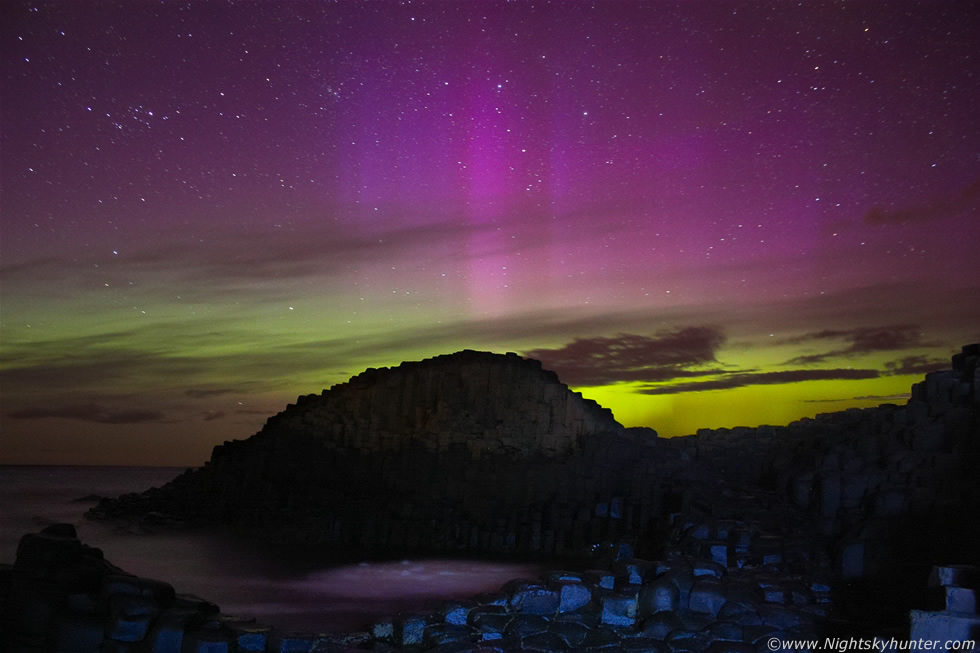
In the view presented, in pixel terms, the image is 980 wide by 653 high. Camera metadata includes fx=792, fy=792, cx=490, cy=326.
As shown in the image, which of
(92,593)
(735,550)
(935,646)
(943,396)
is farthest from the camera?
(943,396)

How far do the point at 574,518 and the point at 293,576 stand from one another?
7.38 m

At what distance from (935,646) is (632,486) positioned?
49.4 feet

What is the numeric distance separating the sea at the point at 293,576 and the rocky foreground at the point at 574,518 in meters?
1.82

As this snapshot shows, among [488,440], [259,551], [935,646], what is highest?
[488,440]

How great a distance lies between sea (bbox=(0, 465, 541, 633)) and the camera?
14.6 m

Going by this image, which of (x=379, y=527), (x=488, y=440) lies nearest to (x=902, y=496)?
(x=488, y=440)

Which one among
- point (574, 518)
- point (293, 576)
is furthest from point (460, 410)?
point (293, 576)

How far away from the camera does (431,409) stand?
26984mm

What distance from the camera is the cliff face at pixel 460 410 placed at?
2525 cm

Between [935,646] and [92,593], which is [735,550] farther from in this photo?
[92,593]

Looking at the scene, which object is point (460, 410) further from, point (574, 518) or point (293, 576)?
point (293, 576)

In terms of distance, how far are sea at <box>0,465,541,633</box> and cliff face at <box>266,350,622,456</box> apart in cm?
473

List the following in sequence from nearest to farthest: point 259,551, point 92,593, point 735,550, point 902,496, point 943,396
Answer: point 92,593
point 735,550
point 902,496
point 943,396
point 259,551

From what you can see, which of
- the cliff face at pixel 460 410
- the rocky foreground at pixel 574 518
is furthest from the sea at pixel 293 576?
the cliff face at pixel 460 410
